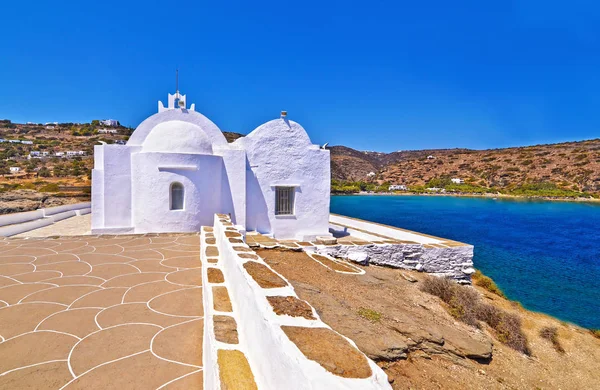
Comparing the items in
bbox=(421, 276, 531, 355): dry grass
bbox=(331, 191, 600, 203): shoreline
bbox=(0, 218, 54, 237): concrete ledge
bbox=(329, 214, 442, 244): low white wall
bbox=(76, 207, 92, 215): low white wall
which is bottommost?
bbox=(421, 276, 531, 355): dry grass

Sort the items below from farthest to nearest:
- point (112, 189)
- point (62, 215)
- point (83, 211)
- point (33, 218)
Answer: point (83, 211) → point (62, 215) → point (33, 218) → point (112, 189)

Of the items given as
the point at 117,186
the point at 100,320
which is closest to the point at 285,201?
the point at 117,186

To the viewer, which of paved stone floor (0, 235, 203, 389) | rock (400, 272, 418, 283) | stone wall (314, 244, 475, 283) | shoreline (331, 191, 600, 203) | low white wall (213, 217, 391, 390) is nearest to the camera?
low white wall (213, 217, 391, 390)

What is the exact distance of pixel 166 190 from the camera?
30.0 ft

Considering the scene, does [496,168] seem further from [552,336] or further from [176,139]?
[176,139]

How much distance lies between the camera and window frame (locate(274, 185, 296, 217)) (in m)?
11.0

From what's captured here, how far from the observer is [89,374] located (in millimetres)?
2301

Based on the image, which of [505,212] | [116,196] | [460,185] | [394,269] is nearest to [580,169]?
[460,185]

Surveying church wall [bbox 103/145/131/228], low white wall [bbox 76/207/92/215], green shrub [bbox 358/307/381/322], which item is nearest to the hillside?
low white wall [bbox 76/207/92/215]

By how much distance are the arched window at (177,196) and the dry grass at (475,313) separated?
7.30 metres

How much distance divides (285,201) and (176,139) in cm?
404

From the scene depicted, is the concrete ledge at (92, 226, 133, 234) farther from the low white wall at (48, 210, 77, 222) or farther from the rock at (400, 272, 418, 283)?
the rock at (400, 272, 418, 283)

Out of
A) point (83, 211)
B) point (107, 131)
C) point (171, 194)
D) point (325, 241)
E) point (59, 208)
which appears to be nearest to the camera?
point (171, 194)

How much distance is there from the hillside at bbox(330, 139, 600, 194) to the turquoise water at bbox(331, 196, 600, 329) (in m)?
19.2
